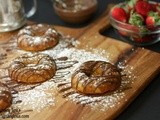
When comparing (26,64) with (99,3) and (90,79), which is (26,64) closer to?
(90,79)

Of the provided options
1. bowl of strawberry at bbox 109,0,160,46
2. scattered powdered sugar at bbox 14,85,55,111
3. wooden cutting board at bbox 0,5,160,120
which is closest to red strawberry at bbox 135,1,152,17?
bowl of strawberry at bbox 109,0,160,46

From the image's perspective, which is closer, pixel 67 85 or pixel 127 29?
pixel 67 85

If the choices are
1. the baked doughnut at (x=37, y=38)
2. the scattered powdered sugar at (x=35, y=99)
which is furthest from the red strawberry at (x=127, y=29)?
the scattered powdered sugar at (x=35, y=99)

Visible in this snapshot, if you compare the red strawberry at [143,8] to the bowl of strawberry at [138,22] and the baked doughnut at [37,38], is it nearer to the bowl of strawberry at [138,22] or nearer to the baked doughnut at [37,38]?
the bowl of strawberry at [138,22]

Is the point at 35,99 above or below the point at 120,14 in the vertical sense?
below

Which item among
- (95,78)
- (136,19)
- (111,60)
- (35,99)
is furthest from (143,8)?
(35,99)

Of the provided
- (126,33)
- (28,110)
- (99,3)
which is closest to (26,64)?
(28,110)

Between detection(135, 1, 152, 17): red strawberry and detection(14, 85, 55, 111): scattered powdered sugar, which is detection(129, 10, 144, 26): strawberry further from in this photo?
detection(14, 85, 55, 111): scattered powdered sugar

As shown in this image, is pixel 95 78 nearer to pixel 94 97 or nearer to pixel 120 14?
pixel 94 97
